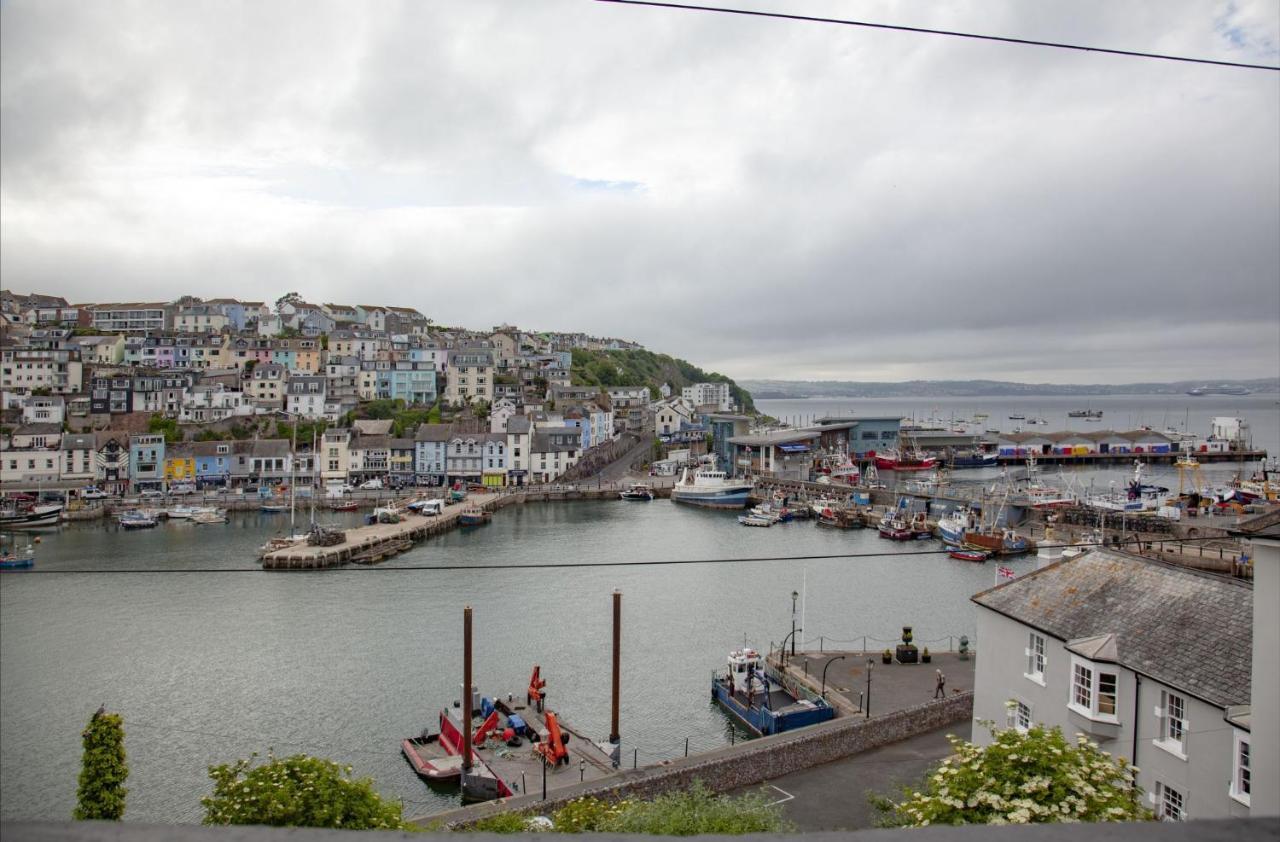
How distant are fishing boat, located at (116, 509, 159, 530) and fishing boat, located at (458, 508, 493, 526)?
39.8 feet

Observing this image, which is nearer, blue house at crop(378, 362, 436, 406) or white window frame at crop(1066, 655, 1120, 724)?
white window frame at crop(1066, 655, 1120, 724)

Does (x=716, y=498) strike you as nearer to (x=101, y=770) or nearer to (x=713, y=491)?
(x=713, y=491)

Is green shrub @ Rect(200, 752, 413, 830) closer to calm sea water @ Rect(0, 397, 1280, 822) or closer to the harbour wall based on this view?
the harbour wall

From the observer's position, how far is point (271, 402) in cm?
5150

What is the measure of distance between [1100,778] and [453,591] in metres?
19.0

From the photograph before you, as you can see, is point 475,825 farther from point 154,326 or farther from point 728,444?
point 154,326

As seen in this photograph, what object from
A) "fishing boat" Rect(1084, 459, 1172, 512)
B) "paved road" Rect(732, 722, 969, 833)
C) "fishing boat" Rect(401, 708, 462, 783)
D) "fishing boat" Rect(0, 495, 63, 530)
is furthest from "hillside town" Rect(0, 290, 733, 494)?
"paved road" Rect(732, 722, 969, 833)

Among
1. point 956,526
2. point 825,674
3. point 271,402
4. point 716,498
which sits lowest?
point 825,674

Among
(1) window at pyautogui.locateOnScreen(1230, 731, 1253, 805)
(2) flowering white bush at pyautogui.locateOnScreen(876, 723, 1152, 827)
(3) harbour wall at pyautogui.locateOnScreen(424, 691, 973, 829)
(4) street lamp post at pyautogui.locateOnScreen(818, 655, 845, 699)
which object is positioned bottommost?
(4) street lamp post at pyautogui.locateOnScreen(818, 655, 845, 699)

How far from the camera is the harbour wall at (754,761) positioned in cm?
860

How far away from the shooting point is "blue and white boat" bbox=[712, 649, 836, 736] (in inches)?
487

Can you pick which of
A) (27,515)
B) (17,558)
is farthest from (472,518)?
(27,515)

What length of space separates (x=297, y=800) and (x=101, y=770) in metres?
2.53

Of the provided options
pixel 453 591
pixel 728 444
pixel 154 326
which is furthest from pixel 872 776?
pixel 154 326
